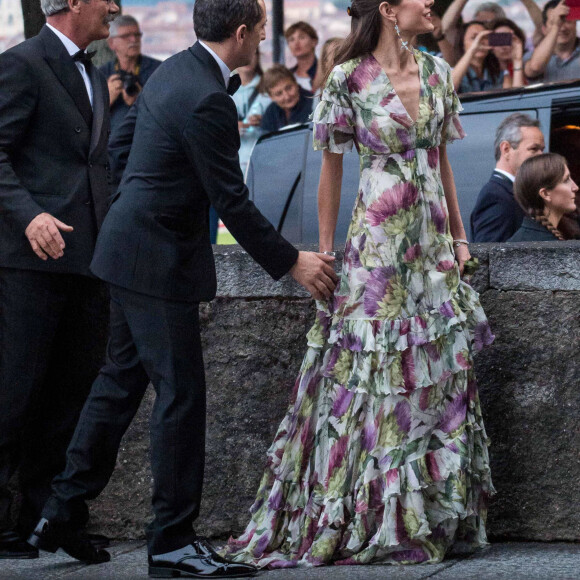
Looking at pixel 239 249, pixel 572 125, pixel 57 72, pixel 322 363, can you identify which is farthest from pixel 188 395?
pixel 572 125

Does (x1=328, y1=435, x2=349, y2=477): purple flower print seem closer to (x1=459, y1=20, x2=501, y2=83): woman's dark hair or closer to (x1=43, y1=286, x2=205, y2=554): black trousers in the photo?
(x1=43, y1=286, x2=205, y2=554): black trousers

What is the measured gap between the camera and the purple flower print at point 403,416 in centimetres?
397

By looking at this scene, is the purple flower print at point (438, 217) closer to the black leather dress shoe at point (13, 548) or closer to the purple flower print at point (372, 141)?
the purple flower print at point (372, 141)

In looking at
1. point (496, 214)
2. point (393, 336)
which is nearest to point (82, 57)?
point (393, 336)

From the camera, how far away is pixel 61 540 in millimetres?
4055

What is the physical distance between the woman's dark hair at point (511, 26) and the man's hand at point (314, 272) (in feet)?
15.2

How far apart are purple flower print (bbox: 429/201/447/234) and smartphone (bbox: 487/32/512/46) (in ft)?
14.2

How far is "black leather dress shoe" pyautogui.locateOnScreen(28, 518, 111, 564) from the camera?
403cm

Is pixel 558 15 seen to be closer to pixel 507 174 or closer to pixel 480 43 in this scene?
pixel 480 43

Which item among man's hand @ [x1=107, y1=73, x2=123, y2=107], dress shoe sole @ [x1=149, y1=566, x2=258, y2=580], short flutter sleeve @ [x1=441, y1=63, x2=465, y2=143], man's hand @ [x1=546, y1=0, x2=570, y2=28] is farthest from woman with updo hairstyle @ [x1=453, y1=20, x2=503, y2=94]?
dress shoe sole @ [x1=149, y1=566, x2=258, y2=580]

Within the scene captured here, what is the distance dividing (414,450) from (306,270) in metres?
0.64

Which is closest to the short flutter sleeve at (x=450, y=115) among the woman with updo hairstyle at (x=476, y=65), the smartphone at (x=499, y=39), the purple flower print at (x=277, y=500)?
the purple flower print at (x=277, y=500)

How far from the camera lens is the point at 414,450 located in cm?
397

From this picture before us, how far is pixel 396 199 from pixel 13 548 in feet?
5.51
